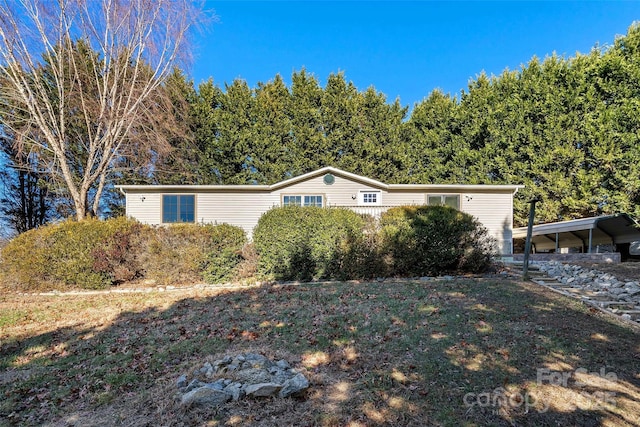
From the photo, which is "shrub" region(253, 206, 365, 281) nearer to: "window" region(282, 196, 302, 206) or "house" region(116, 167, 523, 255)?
"house" region(116, 167, 523, 255)

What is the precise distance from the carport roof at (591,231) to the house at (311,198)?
8.26 feet

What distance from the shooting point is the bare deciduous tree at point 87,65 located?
11.7m

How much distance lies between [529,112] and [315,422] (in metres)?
18.4

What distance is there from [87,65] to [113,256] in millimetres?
10952

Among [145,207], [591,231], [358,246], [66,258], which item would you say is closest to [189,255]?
[66,258]

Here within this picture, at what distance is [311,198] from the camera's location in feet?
45.2

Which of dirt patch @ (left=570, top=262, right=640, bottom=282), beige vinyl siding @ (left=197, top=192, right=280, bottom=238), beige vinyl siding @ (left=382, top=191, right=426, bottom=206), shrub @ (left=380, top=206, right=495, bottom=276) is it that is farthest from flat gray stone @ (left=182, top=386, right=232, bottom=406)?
beige vinyl siding @ (left=382, top=191, right=426, bottom=206)

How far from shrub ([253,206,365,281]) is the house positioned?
4990mm

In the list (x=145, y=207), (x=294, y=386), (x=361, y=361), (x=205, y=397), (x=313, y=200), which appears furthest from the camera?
(x=313, y=200)

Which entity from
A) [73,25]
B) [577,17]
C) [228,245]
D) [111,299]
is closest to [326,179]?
[228,245]

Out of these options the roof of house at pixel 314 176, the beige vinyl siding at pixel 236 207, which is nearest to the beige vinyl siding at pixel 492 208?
the roof of house at pixel 314 176

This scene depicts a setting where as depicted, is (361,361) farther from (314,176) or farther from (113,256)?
(314,176)

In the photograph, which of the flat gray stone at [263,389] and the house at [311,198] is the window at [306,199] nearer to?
the house at [311,198]

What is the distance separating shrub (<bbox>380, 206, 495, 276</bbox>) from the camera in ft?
27.3
